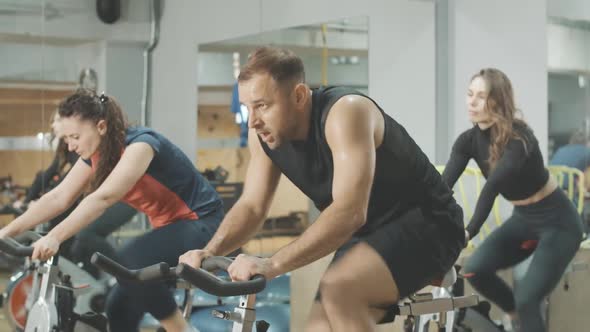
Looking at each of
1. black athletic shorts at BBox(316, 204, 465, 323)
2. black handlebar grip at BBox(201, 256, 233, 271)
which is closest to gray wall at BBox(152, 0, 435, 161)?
black athletic shorts at BBox(316, 204, 465, 323)

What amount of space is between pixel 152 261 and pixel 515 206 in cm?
155

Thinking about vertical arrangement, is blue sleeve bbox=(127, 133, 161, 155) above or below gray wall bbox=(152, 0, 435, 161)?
below

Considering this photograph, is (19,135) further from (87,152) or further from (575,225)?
(575,225)

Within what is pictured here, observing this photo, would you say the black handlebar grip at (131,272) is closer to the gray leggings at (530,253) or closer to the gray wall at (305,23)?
the gray leggings at (530,253)

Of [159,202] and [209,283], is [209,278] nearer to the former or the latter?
[209,283]

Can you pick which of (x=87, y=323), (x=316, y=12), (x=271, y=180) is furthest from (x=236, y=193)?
(x=271, y=180)

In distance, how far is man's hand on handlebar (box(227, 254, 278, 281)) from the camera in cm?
190

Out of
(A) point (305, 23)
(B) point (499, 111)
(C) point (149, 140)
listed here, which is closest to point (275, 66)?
(C) point (149, 140)

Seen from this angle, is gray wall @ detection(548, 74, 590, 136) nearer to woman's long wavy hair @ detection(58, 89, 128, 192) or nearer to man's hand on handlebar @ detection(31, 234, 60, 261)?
woman's long wavy hair @ detection(58, 89, 128, 192)

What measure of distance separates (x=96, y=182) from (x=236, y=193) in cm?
146

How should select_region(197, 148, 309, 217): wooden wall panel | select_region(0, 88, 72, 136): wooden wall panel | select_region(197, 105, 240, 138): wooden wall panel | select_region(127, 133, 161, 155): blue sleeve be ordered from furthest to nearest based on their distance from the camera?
select_region(0, 88, 72, 136): wooden wall panel
select_region(197, 105, 240, 138): wooden wall panel
select_region(197, 148, 309, 217): wooden wall panel
select_region(127, 133, 161, 155): blue sleeve

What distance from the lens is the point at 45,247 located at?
10.7 feet

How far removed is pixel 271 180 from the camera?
2342 millimetres

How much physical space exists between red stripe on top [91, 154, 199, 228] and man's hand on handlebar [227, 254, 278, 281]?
1.56 metres
